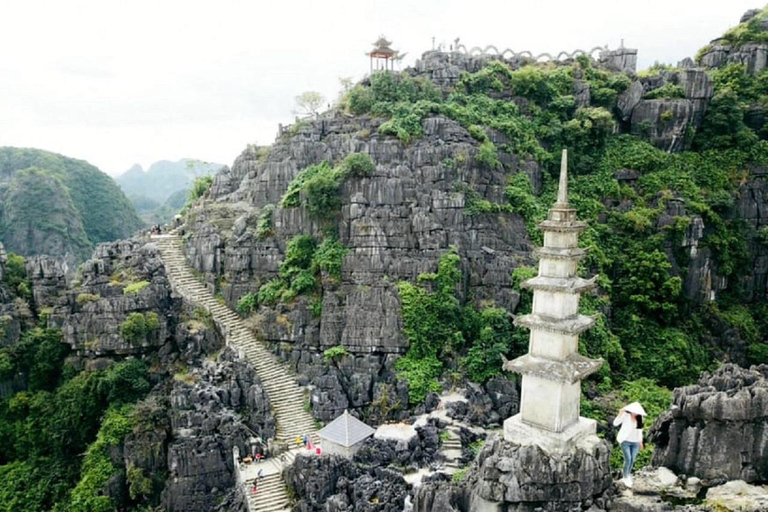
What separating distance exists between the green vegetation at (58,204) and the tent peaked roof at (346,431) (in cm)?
4775

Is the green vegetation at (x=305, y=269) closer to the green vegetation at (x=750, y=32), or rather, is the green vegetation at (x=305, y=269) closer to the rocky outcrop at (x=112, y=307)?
the rocky outcrop at (x=112, y=307)

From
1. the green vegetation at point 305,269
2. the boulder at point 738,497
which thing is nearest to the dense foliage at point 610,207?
the green vegetation at point 305,269

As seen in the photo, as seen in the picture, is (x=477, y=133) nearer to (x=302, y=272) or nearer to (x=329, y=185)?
(x=329, y=185)

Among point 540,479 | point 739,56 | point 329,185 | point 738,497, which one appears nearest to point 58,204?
point 329,185

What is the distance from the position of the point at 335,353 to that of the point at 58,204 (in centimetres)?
4768

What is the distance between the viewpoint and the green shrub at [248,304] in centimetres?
2935

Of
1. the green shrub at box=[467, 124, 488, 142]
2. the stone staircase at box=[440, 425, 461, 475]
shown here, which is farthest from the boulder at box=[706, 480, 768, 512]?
the green shrub at box=[467, 124, 488, 142]

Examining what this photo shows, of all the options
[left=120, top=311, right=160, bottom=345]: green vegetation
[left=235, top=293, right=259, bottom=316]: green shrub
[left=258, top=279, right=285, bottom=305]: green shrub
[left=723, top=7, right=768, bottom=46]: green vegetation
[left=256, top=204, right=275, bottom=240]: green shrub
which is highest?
[left=723, top=7, right=768, bottom=46]: green vegetation

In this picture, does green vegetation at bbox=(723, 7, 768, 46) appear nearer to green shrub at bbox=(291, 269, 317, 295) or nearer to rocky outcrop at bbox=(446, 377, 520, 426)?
rocky outcrop at bbox=(446, 377, 520, 426)

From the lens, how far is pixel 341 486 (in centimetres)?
2092

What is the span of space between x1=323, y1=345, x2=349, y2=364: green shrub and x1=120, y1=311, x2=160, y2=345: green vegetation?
8.07 metres

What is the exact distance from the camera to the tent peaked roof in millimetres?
22219

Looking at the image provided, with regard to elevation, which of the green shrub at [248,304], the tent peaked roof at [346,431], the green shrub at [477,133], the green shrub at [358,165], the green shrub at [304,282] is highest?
the green shrub at [477,133]

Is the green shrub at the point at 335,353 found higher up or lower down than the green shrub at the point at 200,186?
lower down
